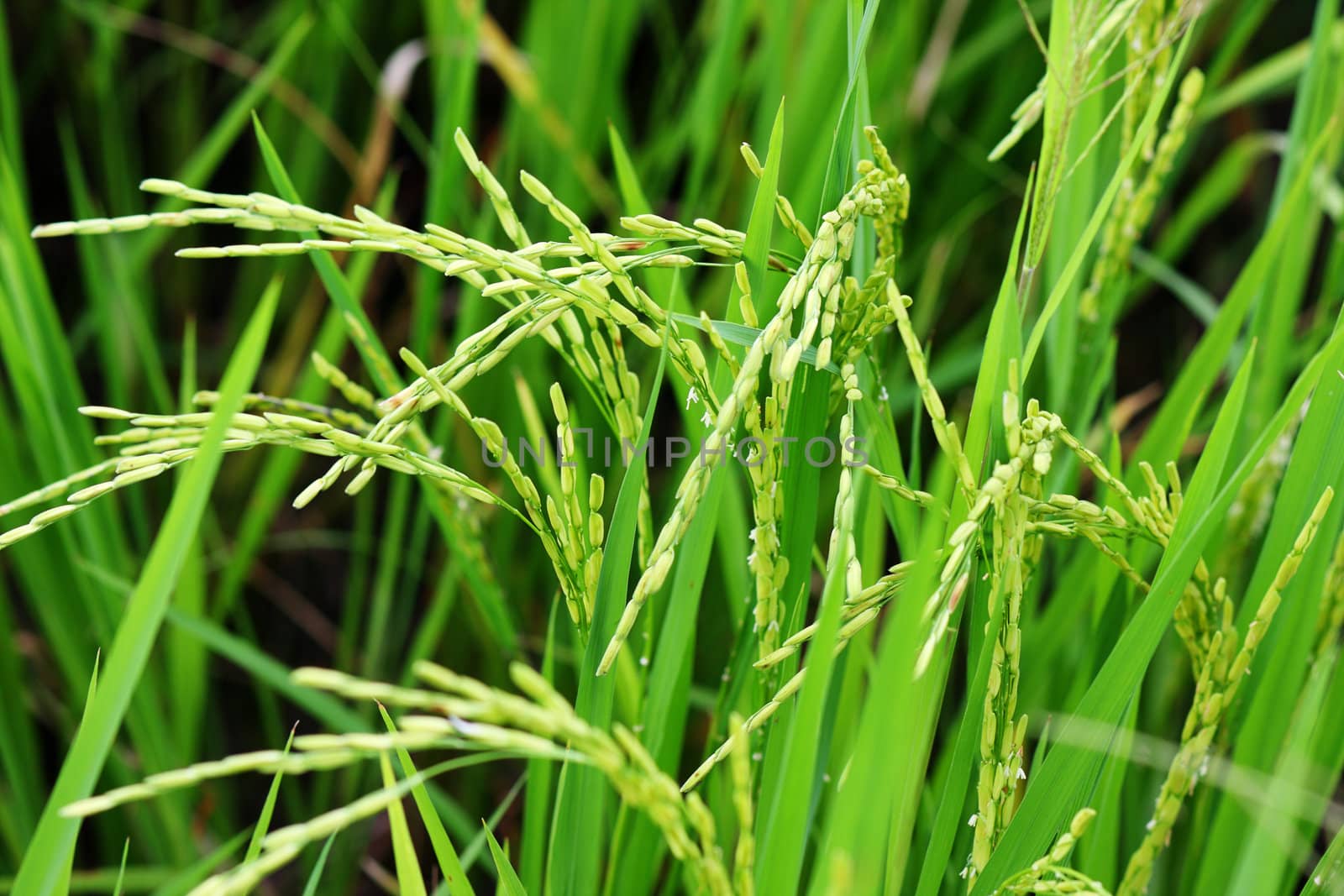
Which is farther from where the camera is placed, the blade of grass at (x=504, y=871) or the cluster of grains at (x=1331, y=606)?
the cluster of grains at (x=1331, y=606)

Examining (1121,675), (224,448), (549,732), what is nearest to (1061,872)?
(1121,675)

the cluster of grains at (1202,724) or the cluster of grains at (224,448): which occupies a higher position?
the cluster of grains at (224,448)

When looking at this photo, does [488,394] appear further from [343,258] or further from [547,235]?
[343,258]

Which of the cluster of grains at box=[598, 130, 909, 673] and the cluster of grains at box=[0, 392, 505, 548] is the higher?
the cluster of grains at box=[598, 130, 909, 673]

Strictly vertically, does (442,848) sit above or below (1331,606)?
below

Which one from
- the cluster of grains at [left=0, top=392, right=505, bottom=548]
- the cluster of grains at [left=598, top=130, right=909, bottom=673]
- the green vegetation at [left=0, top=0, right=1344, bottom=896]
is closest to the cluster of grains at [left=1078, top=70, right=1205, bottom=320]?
the green vegetation at [left=0, top=0, right=1344, bottom=896]

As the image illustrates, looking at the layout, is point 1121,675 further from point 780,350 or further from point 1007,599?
point 780,350

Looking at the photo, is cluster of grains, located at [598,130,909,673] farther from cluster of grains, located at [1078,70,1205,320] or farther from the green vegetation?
cluster of grains, located at [1078,70,1205,320]

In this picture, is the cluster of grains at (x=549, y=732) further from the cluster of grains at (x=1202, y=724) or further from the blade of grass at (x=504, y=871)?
the cluster of grains at (x=1202, y=724)

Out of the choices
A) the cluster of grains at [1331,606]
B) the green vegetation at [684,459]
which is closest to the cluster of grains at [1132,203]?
the green vegetation at [684,459]
